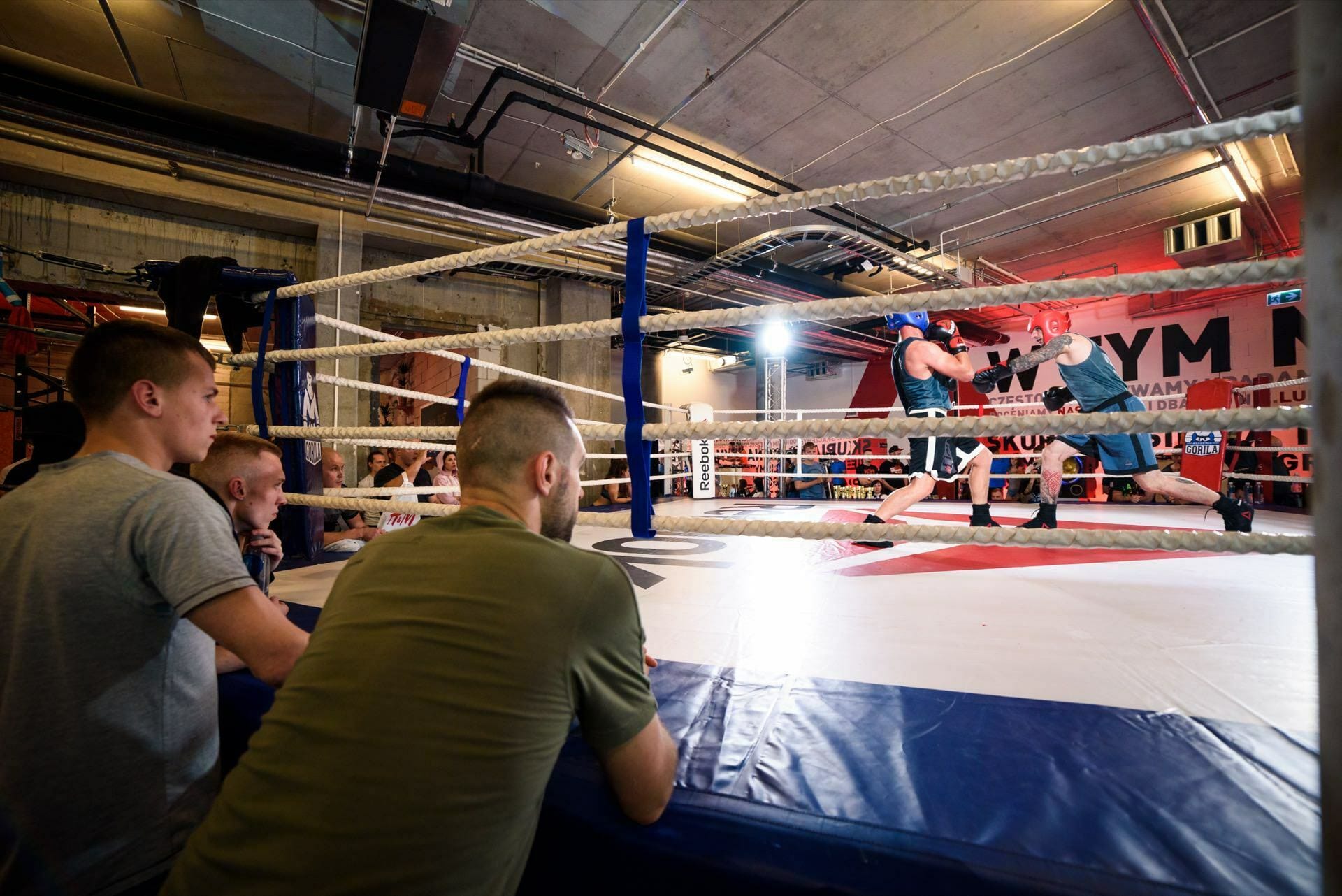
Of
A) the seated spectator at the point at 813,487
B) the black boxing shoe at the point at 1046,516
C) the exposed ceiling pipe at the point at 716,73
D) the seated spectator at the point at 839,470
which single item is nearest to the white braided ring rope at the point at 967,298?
the black boxing shoe at the point at 1046,516

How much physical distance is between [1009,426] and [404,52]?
11.5 feet

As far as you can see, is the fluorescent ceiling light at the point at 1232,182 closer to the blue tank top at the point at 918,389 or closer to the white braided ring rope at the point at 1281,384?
the white braided ring rope at the point at 1281,384

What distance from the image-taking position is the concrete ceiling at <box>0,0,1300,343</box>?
11.7 ft

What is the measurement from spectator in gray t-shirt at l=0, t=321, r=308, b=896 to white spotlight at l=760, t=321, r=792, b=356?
8523 mm

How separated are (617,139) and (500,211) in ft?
4.13


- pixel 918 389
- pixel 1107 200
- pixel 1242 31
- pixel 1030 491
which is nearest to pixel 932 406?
pixel 918 389

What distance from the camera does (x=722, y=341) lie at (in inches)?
464

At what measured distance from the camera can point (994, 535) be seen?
1172mm

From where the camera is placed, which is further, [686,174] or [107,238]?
[686,174]

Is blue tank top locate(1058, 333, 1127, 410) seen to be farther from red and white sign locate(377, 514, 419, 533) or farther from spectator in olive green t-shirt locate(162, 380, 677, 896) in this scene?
red and white sign locate(377, 514, 419, 533)

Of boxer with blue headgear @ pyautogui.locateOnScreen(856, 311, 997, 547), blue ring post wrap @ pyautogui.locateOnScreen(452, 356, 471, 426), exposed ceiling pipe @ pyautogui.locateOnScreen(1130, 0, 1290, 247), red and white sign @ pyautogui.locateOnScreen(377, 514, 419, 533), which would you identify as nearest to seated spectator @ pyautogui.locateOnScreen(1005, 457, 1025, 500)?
exposed ceiling pipe @ pyautogui.locateOnScreen(1130, 0, 1290, 247)

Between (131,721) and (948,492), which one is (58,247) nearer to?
(131,721)

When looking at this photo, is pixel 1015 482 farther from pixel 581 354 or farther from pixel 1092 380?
pixel 581 354

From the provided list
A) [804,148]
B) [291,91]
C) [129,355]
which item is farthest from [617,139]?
[129,355]
